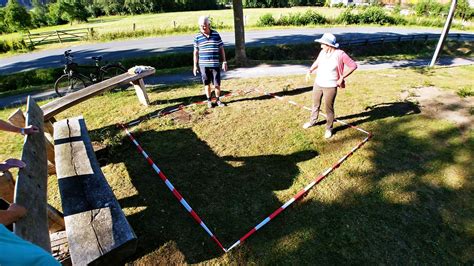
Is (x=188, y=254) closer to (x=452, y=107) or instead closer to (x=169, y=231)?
(x=169, y=231)

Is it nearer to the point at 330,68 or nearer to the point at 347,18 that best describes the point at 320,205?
the point at 330,68

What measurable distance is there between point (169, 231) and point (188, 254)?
0.49m

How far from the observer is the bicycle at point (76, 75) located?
31.4 ft

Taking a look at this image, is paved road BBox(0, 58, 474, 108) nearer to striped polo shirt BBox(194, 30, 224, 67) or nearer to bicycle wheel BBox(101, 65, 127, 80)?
bicycle wheel BBox(101, 65, 127, 80)

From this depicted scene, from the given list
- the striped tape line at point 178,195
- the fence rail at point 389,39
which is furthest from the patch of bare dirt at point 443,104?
the fence rail at point 389,39

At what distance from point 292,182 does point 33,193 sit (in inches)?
142

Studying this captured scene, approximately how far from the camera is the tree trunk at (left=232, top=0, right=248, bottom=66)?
11609 mm

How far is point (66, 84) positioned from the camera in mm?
10594

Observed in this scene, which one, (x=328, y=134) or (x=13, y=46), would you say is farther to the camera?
(x=13, y=46)

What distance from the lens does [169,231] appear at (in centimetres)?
399

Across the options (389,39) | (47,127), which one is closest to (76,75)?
(47,127)

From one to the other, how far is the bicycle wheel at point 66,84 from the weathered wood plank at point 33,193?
252 inches

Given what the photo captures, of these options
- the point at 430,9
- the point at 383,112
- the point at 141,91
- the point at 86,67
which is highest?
the point at 86,67

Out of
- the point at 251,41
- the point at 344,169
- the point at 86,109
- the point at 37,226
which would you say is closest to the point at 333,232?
the point at 344,169
